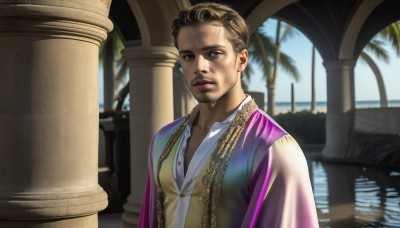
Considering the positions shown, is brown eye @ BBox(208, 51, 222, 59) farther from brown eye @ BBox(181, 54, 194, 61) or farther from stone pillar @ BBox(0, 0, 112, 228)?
stone pillar @ BBox(0, 0, 112, 228)

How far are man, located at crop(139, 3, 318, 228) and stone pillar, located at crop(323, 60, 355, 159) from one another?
554 inches

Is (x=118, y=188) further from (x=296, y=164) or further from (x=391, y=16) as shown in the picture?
(x=391, y=16)

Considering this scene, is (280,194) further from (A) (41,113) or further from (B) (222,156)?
(A) (41,113)

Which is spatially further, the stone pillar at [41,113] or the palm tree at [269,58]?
the palm tree at [269,58]

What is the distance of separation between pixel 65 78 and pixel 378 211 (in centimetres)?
668

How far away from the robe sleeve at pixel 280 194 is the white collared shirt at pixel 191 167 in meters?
0.23

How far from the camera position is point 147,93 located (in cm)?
682

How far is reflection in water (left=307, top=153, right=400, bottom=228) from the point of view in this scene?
7.72m

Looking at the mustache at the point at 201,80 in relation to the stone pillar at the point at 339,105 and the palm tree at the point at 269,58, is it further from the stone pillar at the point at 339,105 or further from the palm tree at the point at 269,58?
the palm tree at the point at 269,58

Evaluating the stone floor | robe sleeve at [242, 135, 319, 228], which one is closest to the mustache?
robe sleeve at [242, 135, 319, 228]

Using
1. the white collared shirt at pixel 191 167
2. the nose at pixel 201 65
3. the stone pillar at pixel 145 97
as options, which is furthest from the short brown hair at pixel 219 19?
the stone pillar at pixel 145 97

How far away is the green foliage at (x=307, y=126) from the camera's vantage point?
21438 mm

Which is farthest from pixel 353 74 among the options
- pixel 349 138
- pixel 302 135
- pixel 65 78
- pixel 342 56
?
pixel 65 78

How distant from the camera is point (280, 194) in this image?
4.52ft
